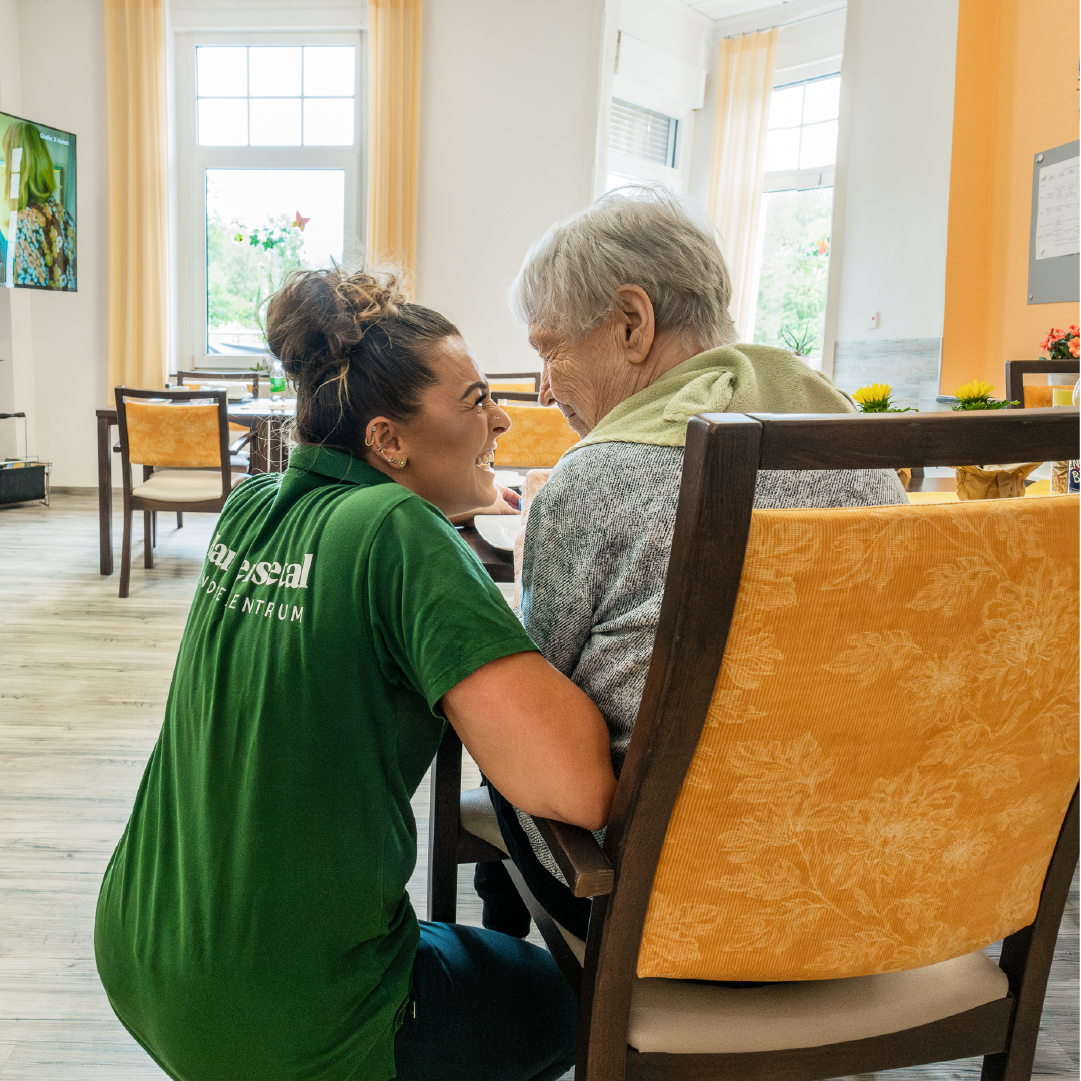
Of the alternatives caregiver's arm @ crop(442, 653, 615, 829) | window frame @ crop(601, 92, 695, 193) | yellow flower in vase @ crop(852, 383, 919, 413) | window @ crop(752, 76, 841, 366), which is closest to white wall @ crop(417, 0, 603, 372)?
window frame @ crop(601, 92, 695, 193)

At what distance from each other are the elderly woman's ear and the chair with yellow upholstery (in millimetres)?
1975

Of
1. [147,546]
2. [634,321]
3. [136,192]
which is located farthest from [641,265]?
[136,192]

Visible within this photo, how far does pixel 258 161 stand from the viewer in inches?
250

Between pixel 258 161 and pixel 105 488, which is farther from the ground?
pixel 258 161

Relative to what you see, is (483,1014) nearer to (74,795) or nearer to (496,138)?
(74,795)

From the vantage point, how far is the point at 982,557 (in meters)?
0.63

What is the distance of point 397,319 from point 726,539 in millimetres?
506

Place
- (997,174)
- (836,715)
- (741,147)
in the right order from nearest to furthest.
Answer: (836,715) → (997,174) → (741,147)

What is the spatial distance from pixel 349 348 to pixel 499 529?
28.3 inches

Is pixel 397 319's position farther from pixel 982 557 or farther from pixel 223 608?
pixel 982 557

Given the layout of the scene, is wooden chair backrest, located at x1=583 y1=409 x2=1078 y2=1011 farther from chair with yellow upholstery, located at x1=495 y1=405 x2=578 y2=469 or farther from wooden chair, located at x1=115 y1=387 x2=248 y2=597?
wooden chair, located at x1=115 y1=387 x2=248 y2=597

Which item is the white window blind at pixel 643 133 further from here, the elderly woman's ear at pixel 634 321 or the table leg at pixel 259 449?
the elderly woman's ear at pixel 634 321

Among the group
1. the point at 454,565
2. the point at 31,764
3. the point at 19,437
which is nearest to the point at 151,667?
the point at 31,764

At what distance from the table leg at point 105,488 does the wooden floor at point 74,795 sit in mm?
103
